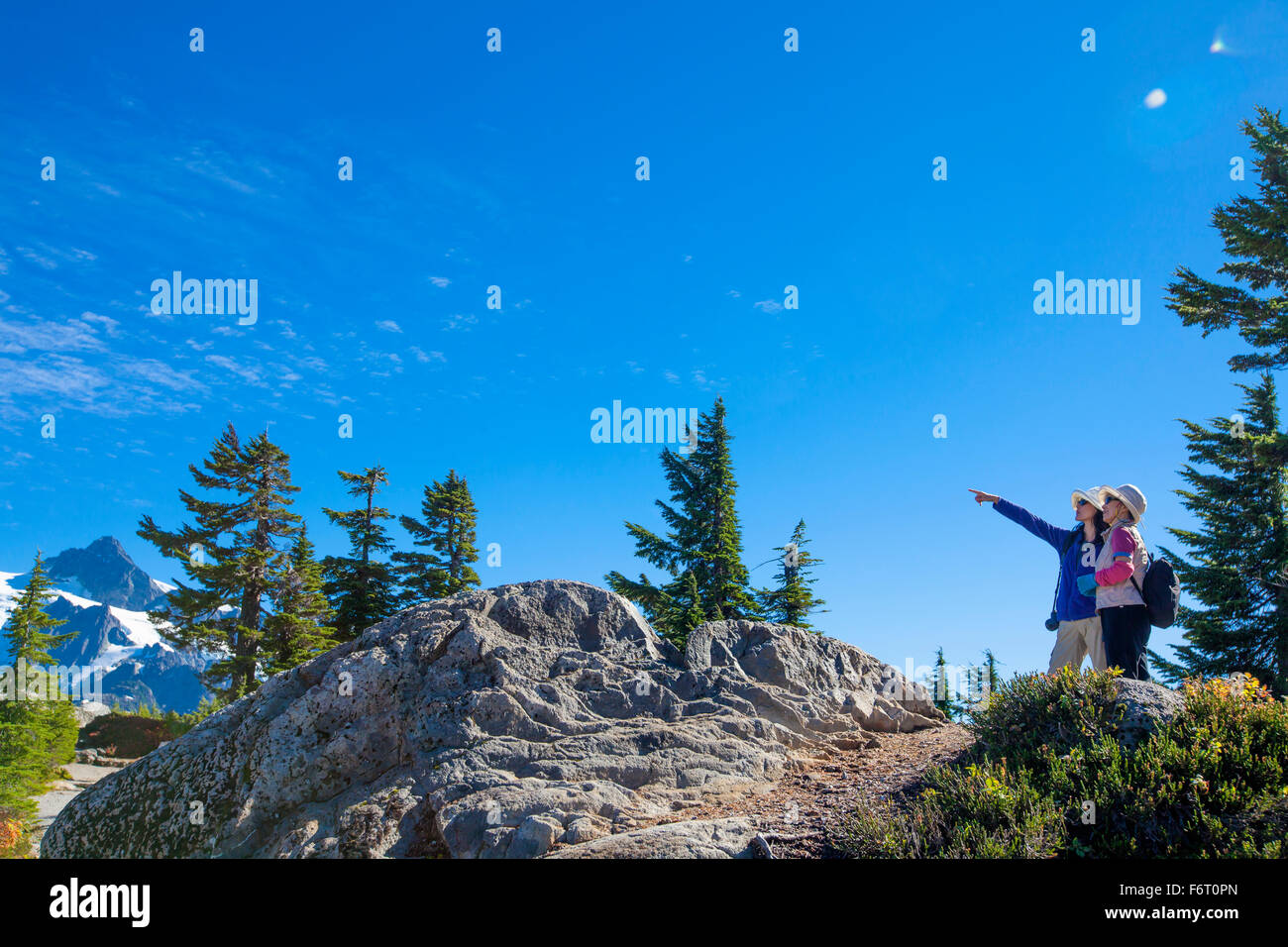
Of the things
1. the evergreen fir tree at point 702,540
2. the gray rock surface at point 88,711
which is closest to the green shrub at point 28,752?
the gray rock surface at point 88,711

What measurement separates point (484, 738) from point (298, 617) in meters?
23.7

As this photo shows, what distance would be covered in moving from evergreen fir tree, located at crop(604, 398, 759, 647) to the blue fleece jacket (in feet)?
49.5

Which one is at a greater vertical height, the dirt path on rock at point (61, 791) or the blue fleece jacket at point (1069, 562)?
the blue fleece jacket at point (1069, 562)

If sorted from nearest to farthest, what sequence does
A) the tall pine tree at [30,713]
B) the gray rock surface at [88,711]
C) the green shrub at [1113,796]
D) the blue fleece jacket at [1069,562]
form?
the green shrub at [1113,796]
the blue fleece jacket at [1069,562]
the tall pine tree at [30,713]
the gray rock surface at [88,711]

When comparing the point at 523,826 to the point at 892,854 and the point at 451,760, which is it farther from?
the point at 892,854

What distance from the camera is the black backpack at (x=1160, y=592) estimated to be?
7.75 meters

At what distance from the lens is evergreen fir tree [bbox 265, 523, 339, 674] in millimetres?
28266

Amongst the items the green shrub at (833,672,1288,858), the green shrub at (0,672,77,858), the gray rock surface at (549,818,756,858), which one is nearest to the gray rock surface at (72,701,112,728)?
the green shrub at (0,672,77,858)

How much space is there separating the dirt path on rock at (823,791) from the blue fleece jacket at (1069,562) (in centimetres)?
201

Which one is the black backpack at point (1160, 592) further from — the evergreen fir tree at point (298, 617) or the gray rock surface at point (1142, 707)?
the evergreen fir tree at point (298, 617)

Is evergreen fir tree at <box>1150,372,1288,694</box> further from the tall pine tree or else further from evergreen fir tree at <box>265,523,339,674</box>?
the tall pine tree

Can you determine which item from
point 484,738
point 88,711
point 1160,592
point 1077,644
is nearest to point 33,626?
point 88,711

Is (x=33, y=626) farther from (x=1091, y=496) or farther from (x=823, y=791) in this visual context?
(x=1091, y=496)
